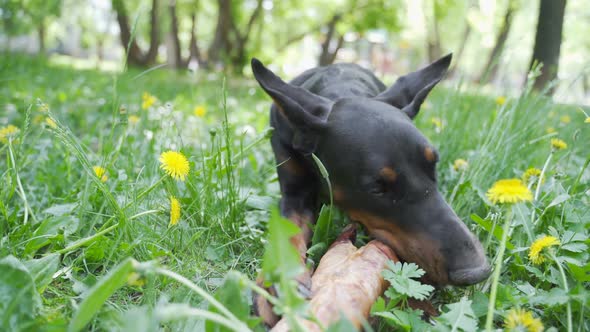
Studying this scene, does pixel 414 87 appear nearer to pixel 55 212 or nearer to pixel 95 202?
pixel 95 202

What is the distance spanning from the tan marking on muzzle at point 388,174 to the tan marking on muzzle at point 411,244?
171mm

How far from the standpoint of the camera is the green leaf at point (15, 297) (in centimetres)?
134

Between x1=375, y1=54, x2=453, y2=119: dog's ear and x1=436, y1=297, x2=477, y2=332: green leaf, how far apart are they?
120 cm

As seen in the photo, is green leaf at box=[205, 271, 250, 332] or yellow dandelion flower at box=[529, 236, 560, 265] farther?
yellow dandelion flower at box=[529, 236, 560, 265]

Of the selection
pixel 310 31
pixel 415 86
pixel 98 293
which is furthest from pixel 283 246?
pixel 310 31

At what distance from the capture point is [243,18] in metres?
16.5

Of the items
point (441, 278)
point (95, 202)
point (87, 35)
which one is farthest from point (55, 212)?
point (87, 35)

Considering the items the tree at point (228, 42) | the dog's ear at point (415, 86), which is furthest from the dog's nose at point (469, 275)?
the tree at point (228, 42)

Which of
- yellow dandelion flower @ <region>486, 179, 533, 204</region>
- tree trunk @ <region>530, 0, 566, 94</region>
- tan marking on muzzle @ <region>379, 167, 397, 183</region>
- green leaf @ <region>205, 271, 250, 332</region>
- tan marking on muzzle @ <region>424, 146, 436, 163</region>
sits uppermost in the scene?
tree trunk @ <region>530, 0, 566, 94</region>

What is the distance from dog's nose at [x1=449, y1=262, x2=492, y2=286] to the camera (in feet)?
5.66

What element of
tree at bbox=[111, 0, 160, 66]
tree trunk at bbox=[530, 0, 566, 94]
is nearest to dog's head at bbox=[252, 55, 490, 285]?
tree trunk at bbox=[530, 0, 566, 94]

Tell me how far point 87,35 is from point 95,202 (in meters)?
37.4

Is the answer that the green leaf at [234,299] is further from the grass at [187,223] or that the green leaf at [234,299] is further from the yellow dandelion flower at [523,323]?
the yellow dandelion flower at [523,323]

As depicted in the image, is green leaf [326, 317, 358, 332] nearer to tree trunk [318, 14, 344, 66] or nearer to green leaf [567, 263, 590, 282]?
green leaf [567, 263, 590, 282]
